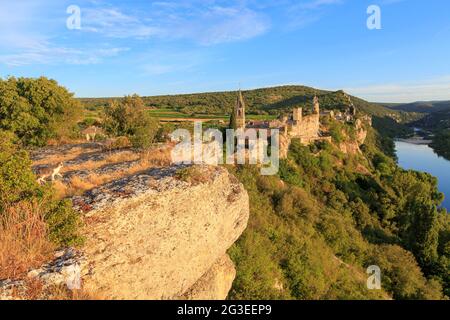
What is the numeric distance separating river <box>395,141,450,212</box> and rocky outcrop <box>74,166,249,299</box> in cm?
5905

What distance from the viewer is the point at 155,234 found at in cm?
702

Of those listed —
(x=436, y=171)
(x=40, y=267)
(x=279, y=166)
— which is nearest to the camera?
(x=40, y=267)

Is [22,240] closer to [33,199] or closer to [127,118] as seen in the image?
[33,199]

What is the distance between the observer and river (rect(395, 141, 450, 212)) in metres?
66.2

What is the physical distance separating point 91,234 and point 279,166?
93.3 feet

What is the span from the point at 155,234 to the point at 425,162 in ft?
309

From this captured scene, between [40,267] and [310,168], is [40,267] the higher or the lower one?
the higher one

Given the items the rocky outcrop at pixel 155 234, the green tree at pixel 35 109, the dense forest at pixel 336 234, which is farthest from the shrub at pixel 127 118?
the rocky outcrop at pixel 155 234

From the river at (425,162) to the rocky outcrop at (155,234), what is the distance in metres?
59.1

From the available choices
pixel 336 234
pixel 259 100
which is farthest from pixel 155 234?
pixel 259 100

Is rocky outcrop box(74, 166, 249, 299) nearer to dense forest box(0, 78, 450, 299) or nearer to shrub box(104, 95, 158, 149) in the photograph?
dense forest box(0, 78, 450, 299)

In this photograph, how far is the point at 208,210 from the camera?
29.3 feet

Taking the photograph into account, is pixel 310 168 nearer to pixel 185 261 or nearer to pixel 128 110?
pixel 128 110

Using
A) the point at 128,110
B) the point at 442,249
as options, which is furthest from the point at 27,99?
the point at 442,249
